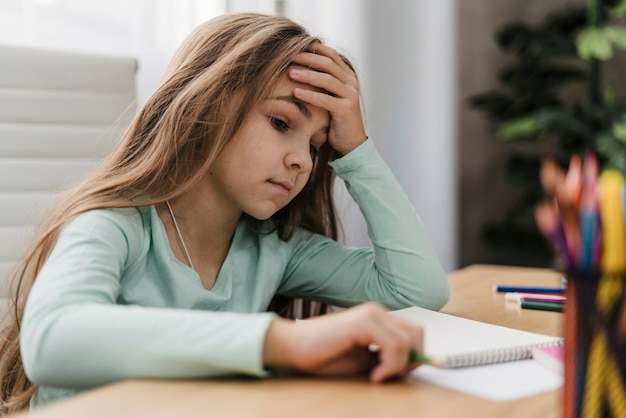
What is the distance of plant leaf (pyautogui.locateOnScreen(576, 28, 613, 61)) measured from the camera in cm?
240

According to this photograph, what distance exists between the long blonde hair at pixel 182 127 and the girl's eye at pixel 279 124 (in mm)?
33

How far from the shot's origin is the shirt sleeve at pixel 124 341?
0.63 m

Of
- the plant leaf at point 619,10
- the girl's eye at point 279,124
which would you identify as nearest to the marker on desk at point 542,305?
the girl's eye at point 279,124

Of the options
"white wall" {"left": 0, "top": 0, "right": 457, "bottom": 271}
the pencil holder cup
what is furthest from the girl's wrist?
"white wall" {"left": 0, "top": 0, "right": 457, "bottom": 271}

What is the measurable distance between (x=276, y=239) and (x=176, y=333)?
50cm

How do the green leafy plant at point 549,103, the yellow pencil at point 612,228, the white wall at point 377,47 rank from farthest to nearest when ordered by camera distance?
the green leafy plant at point 549,103
the white wall at point 377,47
the yellow pencil at point 612,228

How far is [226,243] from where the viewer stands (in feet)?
3.55

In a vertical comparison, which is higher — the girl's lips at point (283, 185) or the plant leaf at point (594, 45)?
the plant leaf at point (594, 45)

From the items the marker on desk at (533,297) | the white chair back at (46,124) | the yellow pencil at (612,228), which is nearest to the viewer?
the yellow pencil at (612,228)

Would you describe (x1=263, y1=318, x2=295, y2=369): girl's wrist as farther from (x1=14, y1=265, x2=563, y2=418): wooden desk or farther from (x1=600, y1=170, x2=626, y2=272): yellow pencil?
(x1=600, y1=170, x2=626, y2=272): yellow pencil

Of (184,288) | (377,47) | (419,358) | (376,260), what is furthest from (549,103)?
(419,358)

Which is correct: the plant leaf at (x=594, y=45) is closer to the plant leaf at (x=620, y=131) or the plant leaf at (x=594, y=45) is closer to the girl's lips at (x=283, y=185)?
the plant leaf at (x=620, y=131)

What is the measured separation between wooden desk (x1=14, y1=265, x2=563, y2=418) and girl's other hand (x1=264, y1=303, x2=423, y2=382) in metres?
0.02

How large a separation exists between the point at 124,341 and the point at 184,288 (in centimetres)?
32
